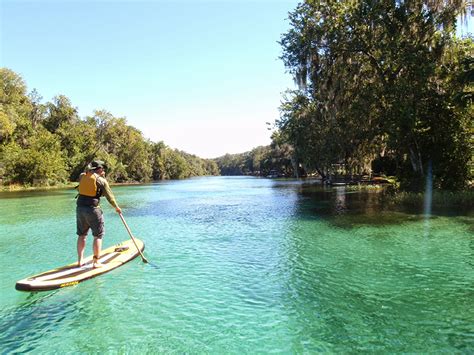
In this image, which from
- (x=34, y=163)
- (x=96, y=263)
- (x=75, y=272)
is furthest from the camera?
(x=34, y=163)

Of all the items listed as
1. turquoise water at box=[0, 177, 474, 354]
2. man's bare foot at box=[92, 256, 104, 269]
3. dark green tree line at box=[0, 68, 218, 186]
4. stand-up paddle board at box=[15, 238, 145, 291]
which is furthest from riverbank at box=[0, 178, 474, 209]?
dark green tree line at box=[0, 68, 218, 186]

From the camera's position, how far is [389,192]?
26156 millimetres

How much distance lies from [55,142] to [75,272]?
69.1m

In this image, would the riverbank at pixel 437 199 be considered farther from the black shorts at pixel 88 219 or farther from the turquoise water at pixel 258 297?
the black shorts at pixel 88 219

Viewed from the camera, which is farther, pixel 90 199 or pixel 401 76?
pixel 401 76

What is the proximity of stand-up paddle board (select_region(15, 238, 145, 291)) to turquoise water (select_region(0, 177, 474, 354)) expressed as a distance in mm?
237

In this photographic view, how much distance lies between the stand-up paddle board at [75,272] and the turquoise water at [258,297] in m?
0.24

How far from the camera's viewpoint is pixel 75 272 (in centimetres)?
789

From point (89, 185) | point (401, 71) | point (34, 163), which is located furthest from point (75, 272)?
point (34, 163)

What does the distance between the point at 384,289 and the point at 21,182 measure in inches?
2546

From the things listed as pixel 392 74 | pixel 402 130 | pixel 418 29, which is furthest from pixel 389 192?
pixel 418 29

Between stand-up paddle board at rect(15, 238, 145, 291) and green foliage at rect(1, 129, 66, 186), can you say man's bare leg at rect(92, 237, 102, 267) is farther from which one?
green foliage at rect(1, 129, 66, 186)

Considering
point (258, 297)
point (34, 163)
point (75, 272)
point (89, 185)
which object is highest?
point (34, 163)

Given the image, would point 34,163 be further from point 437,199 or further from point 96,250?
point 437,199
